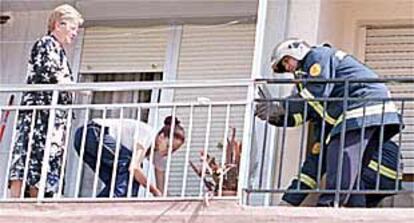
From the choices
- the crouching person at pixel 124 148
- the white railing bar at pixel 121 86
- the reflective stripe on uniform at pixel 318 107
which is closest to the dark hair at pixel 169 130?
the crouching person at pixel 124 148

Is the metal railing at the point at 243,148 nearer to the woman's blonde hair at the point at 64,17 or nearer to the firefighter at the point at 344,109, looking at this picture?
the firefighter at the point at 344,109

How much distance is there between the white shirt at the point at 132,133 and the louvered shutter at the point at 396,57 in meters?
1.90

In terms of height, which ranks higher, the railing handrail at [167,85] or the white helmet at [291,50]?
the white helmet at [291,50]

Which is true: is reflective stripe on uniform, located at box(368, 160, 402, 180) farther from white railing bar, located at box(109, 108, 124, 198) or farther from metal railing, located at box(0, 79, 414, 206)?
white railing bar, located at box(109, 108, 124, 198)

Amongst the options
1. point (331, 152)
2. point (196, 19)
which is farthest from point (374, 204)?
point (196, 19)

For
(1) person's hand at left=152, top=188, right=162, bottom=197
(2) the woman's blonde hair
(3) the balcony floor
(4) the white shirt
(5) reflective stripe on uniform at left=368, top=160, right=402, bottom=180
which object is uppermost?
(2) the woman's blonde hair

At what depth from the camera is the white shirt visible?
9453 mm

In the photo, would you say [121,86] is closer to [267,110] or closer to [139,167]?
[139,167]

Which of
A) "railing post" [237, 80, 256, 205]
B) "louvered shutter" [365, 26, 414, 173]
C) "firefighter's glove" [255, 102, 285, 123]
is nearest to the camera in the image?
"railing post" [237, 80, 256, 205]

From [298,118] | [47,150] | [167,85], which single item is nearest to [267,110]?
[298,118]

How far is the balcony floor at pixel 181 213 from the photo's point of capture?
28.3 ft

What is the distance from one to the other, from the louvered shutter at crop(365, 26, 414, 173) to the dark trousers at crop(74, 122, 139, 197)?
2142 millimetres

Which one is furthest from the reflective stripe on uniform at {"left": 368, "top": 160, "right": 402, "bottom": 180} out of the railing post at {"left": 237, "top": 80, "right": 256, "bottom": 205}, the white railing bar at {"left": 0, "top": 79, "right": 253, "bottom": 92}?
the white railing bar at {"left": 0, "top": 79, "right": 253, "bottom": 92}

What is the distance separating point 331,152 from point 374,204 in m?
0.51
